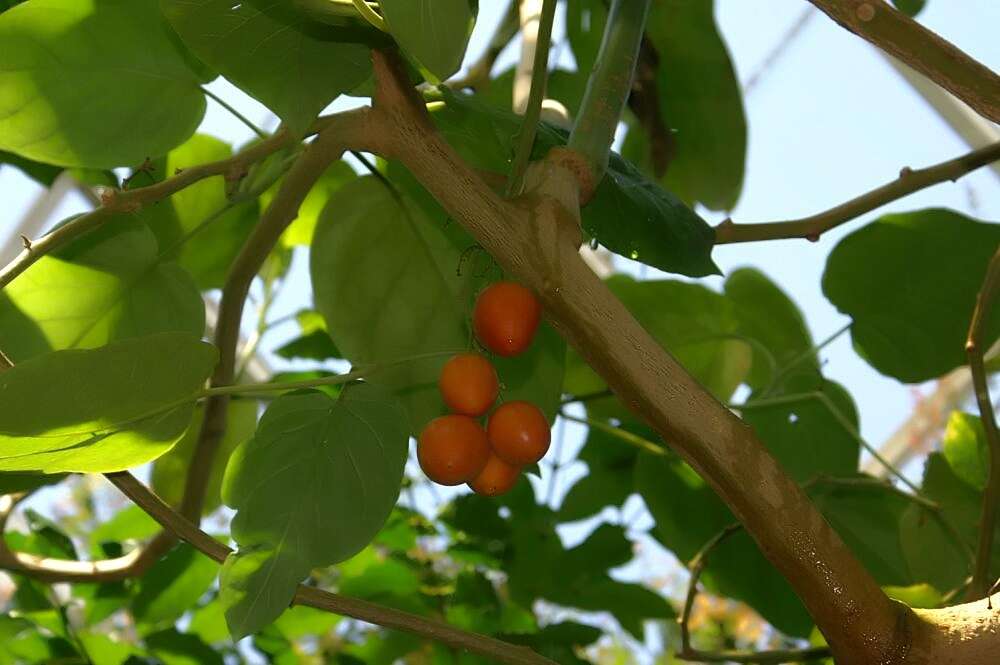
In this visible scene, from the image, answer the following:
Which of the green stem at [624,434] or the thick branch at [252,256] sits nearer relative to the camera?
the thick branch at [252,256]

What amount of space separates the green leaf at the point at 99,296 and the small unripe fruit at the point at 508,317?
174 millimetres

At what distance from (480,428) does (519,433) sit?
0.05 feet

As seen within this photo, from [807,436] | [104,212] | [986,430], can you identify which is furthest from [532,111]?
[807,436]

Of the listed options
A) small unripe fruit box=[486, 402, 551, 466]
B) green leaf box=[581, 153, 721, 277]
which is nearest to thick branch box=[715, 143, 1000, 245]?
green leaf box=[581, 153, 721, 277]

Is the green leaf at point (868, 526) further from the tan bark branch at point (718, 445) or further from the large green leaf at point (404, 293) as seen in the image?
the tan bark branch at point (718, 445)

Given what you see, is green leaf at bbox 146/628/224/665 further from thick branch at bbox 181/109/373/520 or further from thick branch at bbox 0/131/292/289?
thick branch at bbox 0/131/292/289

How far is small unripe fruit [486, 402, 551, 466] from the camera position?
1.15 feet

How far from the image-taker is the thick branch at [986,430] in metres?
0.44

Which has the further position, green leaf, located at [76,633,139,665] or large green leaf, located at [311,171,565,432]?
green leaf, located at [76,633,139,665]

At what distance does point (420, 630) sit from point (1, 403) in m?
0.14

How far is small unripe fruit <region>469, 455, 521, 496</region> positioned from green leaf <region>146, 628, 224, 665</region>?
0.27 m

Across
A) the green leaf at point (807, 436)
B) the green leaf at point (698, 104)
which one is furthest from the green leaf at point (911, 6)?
the green leaf at point (807, 436)

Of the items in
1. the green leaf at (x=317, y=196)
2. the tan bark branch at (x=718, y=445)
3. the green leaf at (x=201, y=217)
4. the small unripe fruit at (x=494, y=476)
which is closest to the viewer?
the tan bark branch at (x=718, y=445)

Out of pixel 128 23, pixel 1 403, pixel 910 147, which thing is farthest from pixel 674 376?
pixel 910 147
